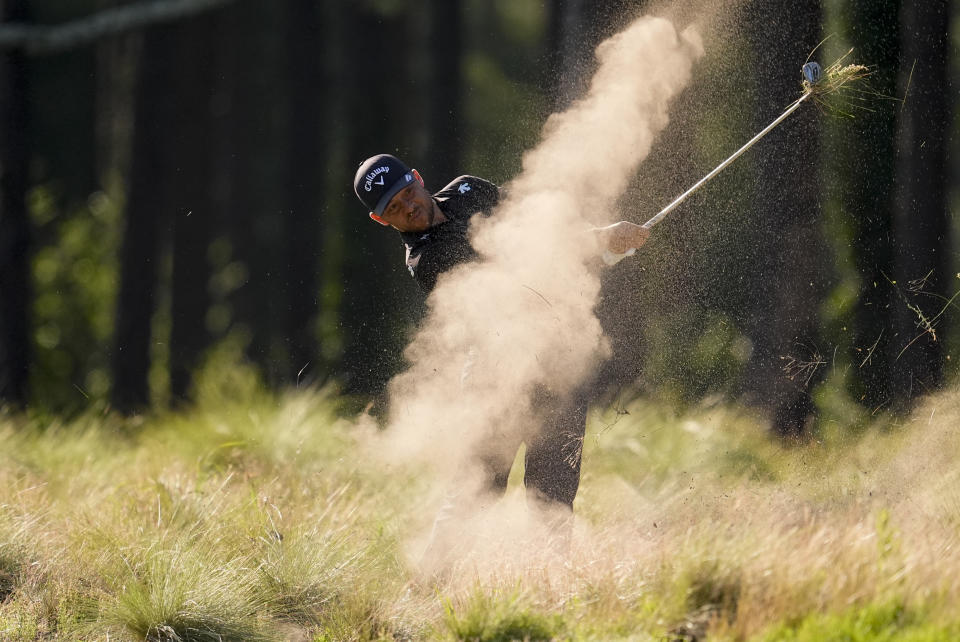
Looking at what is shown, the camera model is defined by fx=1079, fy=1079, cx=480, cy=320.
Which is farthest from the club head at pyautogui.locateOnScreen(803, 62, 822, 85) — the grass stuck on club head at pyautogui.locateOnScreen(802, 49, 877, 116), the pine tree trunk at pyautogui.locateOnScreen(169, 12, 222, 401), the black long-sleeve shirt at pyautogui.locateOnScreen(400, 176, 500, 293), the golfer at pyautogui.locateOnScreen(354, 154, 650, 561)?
the pine tree trunk at pyautogui.locateOnScreen(169, 12, 222, 401)

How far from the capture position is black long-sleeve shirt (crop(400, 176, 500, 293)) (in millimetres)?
4762

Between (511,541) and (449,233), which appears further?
(449,233)

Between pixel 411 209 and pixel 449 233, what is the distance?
23 centimetres

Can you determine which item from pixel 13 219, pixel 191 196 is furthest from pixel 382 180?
pixel 191 196

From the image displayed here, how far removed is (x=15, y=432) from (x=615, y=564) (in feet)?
14.7

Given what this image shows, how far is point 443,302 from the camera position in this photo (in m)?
5.00

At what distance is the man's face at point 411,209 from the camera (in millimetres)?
4629

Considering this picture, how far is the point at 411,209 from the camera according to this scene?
464cm

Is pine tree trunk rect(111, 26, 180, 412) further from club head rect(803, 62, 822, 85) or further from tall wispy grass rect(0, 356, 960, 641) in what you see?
club head rect(803, 62, 822, 85)

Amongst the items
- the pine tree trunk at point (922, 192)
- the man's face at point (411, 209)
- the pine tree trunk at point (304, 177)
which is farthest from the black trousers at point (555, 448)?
the pine tree trunk at point (304, 177)

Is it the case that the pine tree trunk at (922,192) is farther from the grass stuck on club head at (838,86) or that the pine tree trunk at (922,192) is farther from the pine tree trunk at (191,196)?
the pine tree trunk at (191,196)

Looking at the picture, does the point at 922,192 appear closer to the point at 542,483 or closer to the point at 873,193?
the point at 873,193

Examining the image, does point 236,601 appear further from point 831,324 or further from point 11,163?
point 11,163

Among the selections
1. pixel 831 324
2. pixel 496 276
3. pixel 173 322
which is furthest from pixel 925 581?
pixel 173 322
